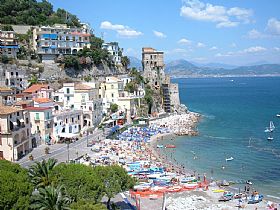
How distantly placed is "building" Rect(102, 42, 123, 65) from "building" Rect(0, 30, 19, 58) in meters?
25.3

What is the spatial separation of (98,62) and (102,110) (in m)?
15.3

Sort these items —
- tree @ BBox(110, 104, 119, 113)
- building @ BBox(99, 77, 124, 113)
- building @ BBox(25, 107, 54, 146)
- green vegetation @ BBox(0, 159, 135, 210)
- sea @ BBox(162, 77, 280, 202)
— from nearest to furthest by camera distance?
green vegetation @ BBox(0, 159, 135, 210), sea @ BBox(162, 77, 280, 202), building @ BBox(25, 107, 54, 146), tree @ BBox(110, 104, 119, 113), building @ BBox(99, 77, 124, 113)

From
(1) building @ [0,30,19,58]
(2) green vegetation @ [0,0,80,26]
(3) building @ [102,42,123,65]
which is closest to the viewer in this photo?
(1) building @ [0,30,19,58]

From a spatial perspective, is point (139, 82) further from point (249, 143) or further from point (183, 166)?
point (183, 166)

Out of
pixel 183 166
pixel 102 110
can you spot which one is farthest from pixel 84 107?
pixel 183 166

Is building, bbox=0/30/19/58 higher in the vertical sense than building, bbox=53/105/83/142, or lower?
higher

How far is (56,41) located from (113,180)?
177 feet

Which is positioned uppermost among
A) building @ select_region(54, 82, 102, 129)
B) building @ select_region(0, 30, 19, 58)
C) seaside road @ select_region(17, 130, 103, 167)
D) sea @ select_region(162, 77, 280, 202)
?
building @ select_region(0, 30, 19, 58)

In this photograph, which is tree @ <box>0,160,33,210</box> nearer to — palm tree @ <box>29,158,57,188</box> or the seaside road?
palm tree @ <box>29,158,57,188</box>

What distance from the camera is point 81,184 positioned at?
26.1 metres

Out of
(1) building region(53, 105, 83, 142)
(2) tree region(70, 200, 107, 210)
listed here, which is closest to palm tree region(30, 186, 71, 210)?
(2) tree region(70, 200, 107, 210)

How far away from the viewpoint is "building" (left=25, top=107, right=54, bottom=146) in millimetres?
50375

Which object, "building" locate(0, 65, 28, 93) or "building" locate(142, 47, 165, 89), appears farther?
"building" locate(142, 47, 165, 89)

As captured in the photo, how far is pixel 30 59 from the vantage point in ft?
242
